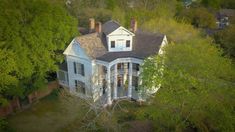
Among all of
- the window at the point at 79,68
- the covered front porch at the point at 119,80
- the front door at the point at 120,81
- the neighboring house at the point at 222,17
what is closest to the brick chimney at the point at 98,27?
the covered front porch at the point at 119,80

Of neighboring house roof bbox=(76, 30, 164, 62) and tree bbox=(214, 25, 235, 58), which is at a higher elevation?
neighboring house roof bbox=(76, 30, 164, 62)

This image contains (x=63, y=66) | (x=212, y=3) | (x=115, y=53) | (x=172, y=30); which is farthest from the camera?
(x=212, y=3)

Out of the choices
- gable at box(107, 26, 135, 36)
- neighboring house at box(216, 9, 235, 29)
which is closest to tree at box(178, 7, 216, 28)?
neighboring house at box(216, 9, 235, 29)

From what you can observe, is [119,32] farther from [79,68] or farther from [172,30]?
[172,30]

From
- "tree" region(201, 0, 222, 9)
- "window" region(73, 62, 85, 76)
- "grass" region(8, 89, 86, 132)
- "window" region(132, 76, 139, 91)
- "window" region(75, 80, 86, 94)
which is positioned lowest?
"grass" region(8, 89, 86, 132)

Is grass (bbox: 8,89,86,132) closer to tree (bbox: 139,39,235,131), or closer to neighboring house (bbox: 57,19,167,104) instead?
neighboring house (bbox: 57,19,167,104)

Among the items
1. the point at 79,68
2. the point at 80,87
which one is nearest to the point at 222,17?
the point at 80,87

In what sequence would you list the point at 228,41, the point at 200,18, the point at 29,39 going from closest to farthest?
the point at 29,39 < the point at 228,41 < the point at 200,18
